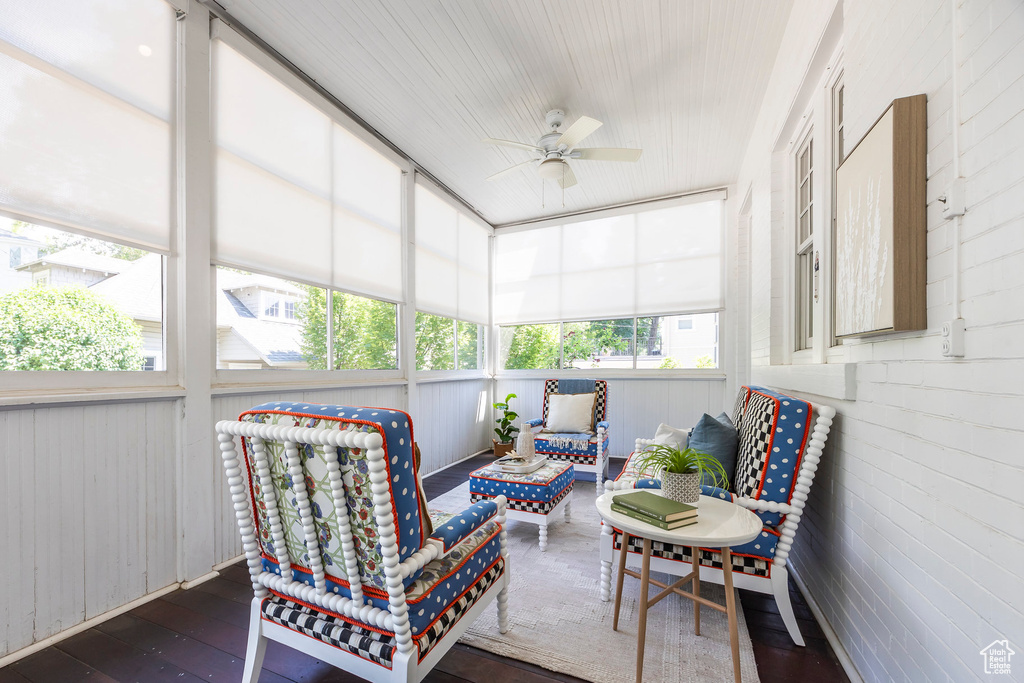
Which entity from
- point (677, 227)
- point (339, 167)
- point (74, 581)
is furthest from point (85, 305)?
point (677, 227)

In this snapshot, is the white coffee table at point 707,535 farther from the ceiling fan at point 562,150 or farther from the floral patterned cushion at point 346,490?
the ceiling fan at point 562,150

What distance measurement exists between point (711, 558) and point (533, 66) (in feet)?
10.3

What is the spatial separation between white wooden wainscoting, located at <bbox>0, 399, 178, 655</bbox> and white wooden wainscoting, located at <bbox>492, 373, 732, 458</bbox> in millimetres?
4142

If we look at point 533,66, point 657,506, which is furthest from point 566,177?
point 657,506

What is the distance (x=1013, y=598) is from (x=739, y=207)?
4.37 metres

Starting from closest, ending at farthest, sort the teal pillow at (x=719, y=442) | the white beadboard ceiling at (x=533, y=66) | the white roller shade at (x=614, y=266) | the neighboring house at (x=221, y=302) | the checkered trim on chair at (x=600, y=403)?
the neighboring house at (x=221, y=302) → the teal pillow at (x=719, y=442) → the white beadboard ceiling at (x=533, y=66) → the checkered trim on chair at (x=600, y=403) → the white roller shade at (x=614, y=266)

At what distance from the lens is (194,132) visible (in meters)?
2.43

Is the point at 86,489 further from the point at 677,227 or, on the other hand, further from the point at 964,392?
the point at 677,227

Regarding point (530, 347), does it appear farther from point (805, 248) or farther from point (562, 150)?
point (805, 248)

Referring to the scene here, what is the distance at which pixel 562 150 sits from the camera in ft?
11.5

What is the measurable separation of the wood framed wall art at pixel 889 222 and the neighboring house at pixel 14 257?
10.7 ft

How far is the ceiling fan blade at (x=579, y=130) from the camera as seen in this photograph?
9.51ft

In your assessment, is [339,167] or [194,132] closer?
[194,132]

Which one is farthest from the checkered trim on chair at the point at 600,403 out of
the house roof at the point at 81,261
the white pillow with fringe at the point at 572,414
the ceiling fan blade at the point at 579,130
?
the house roof at the point at 81,261
